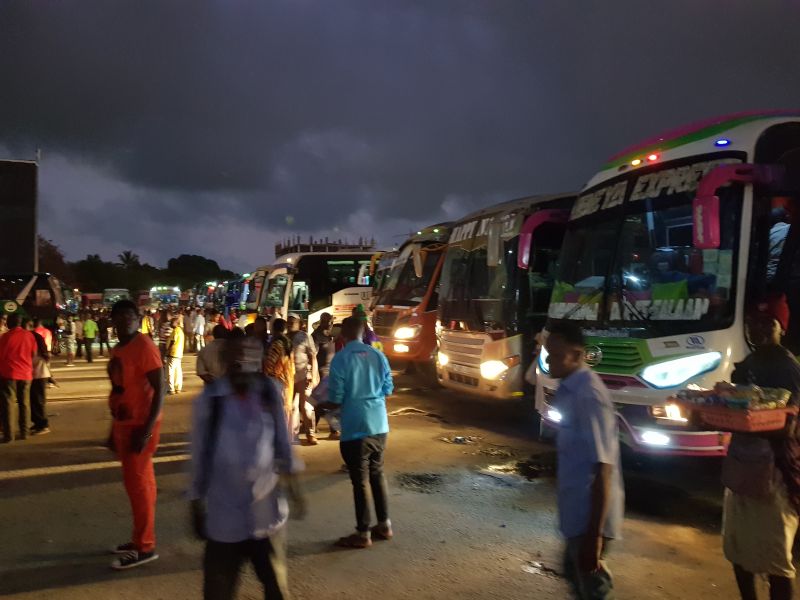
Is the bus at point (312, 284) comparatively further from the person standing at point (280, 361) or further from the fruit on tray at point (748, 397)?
the fruit on tray at point (748, 397)

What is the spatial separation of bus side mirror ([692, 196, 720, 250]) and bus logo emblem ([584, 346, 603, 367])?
152cm

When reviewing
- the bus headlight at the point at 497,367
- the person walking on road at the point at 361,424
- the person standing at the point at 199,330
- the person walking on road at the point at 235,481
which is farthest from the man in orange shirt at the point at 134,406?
the person standing at the point at 199,330

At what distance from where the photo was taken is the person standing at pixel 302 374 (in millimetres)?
8211

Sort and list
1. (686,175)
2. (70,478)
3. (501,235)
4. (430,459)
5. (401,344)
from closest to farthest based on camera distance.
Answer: (686,175) → (70,478) → (430,459) → (501,235) → (401,344)

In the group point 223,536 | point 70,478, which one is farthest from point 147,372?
point 70,478

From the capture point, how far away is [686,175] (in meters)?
6.53

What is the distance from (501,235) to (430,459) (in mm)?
4103

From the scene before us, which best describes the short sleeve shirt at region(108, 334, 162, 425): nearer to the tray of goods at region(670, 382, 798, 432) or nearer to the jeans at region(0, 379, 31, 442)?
the tray of goods at region(670, 382, 798, 432)

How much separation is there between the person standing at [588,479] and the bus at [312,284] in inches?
666

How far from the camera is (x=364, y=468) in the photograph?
5074 millimetres

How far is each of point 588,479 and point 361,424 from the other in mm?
2407

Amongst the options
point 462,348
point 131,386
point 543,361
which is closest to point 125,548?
point 131,386

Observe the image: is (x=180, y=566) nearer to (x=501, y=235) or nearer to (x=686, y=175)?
(x=686, y=175)

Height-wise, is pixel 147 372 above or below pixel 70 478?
above
